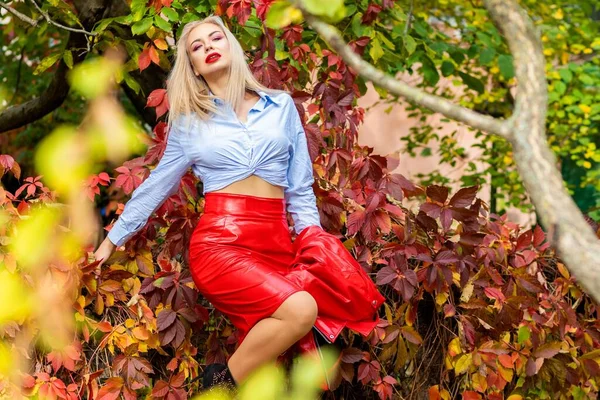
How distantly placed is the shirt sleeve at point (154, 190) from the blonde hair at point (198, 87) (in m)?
0.10

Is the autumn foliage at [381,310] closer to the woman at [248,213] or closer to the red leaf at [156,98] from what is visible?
the red leaf at [156,98]

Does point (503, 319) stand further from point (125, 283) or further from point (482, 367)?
point (125, 283)

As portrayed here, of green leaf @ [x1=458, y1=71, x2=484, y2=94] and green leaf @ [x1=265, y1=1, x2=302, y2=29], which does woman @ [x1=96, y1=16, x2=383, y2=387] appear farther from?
green leaf @ [x1=458, y1=71, x2=484, y2=94]

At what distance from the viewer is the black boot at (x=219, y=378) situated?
287cm

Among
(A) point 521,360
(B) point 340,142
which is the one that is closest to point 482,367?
(A) point 521,360

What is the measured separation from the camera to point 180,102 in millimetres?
3021

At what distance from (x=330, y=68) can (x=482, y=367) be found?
1.50 meters

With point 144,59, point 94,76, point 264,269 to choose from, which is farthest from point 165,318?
point 144,59

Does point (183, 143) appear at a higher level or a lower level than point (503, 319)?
higher

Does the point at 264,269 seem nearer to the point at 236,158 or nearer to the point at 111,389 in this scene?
the point at 236,158

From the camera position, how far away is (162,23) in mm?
3682

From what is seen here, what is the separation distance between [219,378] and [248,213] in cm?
53

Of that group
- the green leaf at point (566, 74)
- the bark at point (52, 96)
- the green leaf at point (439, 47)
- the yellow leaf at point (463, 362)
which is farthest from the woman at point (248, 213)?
the green leaf at point (566, 74)

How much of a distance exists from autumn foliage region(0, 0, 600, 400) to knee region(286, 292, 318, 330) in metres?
0.49
